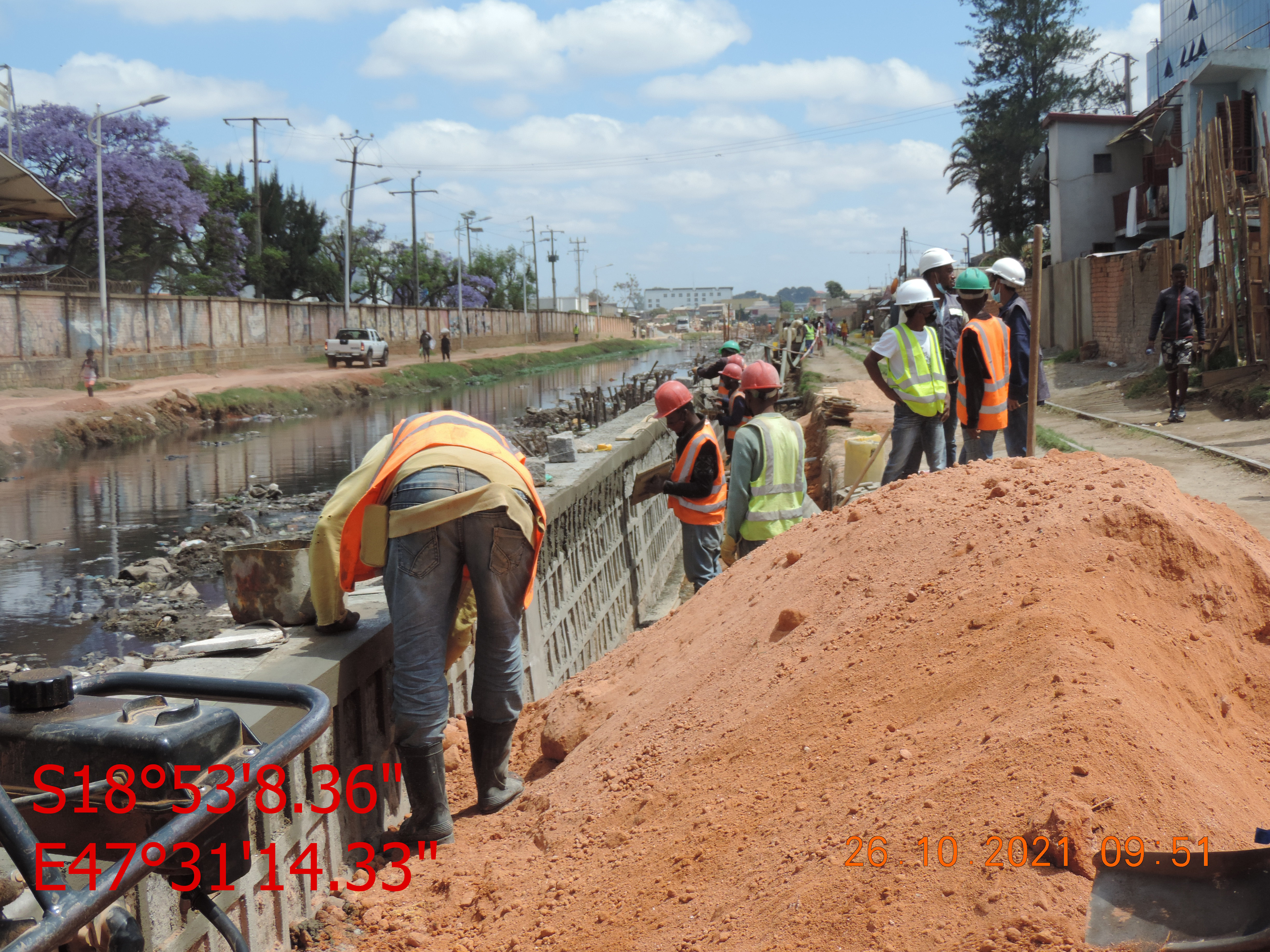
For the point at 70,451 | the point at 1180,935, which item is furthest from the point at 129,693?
the point at 70,451

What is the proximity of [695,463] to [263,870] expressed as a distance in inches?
176

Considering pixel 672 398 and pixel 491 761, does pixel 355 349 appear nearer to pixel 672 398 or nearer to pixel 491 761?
pixel 672 398

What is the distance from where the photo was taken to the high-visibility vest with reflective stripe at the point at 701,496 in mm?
7152

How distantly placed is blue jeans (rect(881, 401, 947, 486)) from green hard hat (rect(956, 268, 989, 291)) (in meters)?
1.07

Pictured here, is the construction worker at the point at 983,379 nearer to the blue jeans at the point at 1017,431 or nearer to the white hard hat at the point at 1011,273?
the blue jeans at the point at 1017,431

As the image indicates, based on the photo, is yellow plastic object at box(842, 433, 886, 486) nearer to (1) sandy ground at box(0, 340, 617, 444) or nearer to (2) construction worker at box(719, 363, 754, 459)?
(2) construction worker at box(719, 363, 754, 459)

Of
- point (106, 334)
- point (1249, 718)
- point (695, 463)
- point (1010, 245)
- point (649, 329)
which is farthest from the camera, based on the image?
point (649, 329)

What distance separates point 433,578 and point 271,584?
2.62ft

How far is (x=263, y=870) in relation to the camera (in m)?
3.15

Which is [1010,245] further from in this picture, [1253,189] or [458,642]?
[458,642]

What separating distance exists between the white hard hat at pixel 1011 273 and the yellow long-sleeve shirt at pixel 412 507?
17.3ft

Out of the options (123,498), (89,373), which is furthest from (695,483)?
(89,373)

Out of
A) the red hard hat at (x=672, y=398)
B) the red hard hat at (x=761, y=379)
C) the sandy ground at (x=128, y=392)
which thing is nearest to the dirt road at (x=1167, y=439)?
the red hard hat at (x=761, y=379)

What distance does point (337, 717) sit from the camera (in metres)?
3.75
